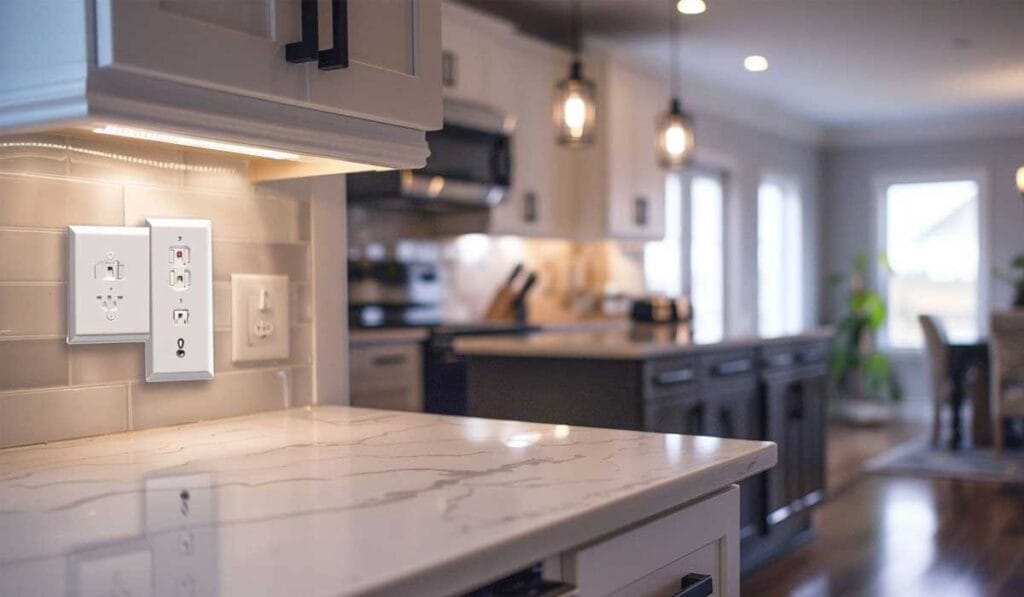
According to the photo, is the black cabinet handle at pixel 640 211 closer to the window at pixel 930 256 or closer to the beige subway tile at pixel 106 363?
the window at pixel 930 256

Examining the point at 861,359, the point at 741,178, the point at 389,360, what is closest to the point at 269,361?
the point at 389,360

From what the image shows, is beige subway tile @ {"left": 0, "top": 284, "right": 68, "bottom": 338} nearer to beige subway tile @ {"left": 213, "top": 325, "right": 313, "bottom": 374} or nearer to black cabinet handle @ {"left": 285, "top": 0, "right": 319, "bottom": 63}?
beige subway tile @ {"left": 213, "top": 325, "right": 313, "bottom": 374}

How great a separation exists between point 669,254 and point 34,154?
20.5 ft

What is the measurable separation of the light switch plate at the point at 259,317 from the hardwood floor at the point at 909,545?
252cm

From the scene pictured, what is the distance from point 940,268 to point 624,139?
13.7ft

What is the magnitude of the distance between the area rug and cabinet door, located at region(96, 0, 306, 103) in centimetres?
535

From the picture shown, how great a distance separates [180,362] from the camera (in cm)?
121

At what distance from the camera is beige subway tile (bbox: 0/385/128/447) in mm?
1050

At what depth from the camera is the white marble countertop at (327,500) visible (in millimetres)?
634

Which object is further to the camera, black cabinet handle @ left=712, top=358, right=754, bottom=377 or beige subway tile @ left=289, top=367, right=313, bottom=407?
black cabinet handle @ left=712, top=358, right=754, bottom=377

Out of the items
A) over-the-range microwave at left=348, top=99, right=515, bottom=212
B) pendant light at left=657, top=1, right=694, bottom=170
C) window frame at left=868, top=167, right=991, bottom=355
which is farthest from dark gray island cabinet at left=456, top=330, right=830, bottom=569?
window frame at left=868, top=167, right=991, bottom=355

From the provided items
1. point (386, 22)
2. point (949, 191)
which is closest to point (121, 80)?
point (386, 22)

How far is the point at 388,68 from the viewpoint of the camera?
109 cm

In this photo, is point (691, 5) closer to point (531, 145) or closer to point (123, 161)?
point (531, 145)
